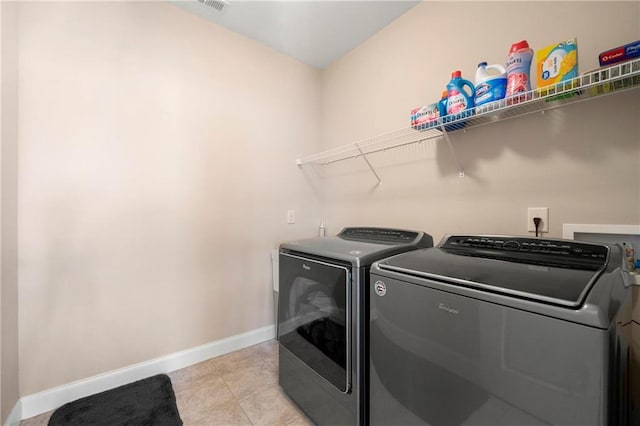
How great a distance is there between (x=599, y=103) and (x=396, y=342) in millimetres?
1312

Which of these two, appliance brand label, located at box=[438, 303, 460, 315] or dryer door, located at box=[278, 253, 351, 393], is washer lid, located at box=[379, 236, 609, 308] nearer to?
appliance brand label, located at box=[438, 303, 460, 315]

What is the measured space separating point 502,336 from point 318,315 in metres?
0.83

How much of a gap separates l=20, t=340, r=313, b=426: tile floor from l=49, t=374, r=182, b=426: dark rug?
56mm

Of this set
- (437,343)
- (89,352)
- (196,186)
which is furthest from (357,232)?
(89,352)

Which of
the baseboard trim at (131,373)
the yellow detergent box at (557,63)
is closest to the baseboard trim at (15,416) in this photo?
the baseboard trim at (131,373)

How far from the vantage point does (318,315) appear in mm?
1361

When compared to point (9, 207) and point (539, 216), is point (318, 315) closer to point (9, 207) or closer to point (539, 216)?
point (539, 216)

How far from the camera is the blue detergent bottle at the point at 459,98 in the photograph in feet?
4.24

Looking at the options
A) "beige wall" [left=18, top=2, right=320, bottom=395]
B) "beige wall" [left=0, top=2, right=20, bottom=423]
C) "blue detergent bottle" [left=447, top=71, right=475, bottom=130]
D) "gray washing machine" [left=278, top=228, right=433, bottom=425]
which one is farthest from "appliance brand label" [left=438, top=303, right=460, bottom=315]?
"beige wall" [left=0, top=2, right=20, bottom=423]

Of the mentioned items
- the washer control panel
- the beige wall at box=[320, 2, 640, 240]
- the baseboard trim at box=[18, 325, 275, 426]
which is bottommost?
the baseboard trim at box=[18, 325, 275, 426]

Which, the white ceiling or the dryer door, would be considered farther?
the white ceiling

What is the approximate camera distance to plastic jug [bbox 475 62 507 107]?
1175mm

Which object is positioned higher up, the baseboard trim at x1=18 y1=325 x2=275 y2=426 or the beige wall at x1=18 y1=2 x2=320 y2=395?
the beige wall at x1=18 y1=2 x2=320 y2=395

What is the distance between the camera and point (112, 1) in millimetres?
1628
